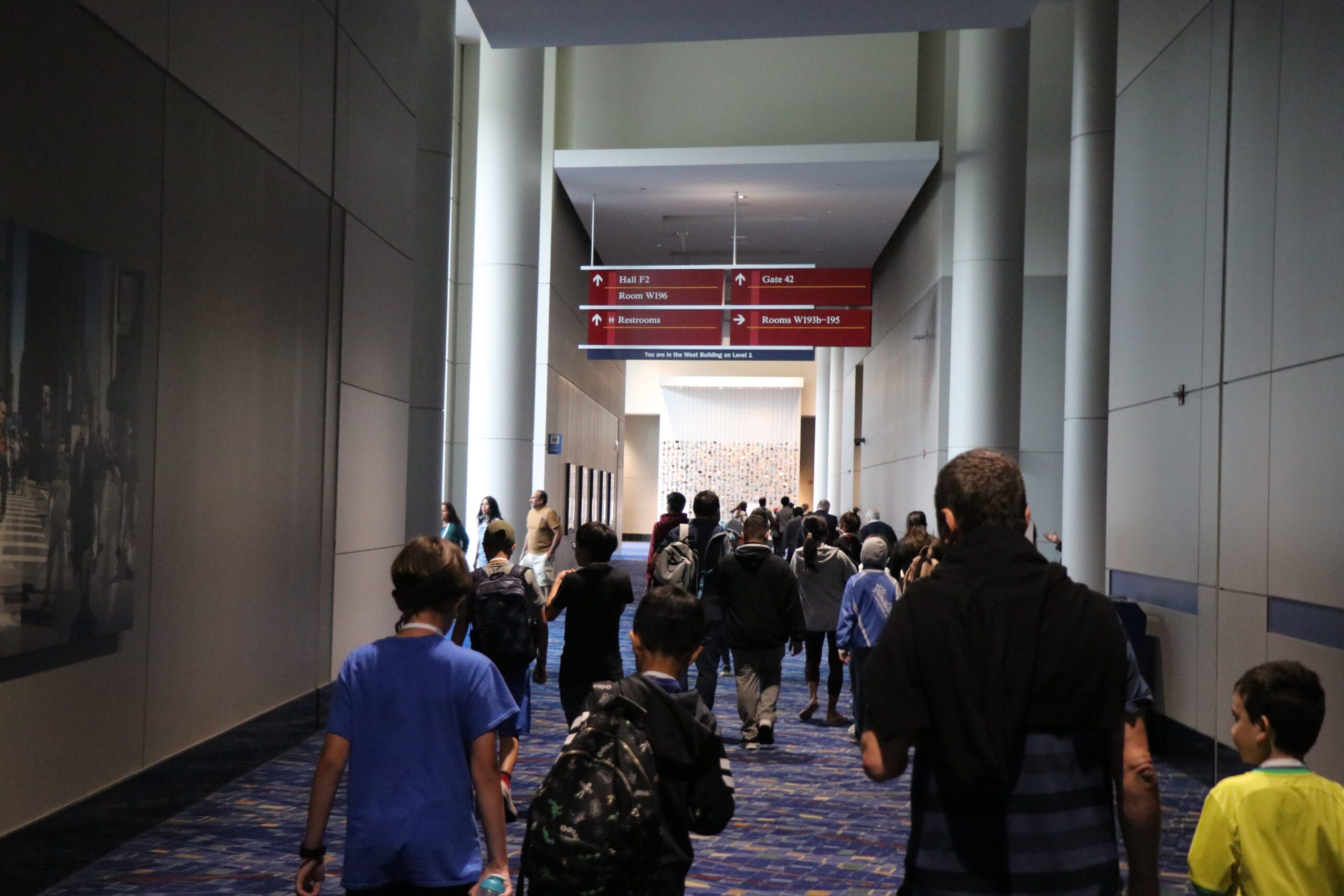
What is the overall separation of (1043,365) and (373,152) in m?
12.5

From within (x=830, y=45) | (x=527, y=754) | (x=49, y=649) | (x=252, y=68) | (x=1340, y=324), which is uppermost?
(x=830, y=45)

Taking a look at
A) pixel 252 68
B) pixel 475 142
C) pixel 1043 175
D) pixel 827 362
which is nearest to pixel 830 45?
pixel 1043 175

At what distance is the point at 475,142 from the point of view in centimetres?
2027

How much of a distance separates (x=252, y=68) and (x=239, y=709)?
A: 3707 mm

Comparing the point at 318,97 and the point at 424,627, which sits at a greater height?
the point at 318,97

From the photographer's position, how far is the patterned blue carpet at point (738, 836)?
5.48 meters

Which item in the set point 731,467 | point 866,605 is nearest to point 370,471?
point 866,605

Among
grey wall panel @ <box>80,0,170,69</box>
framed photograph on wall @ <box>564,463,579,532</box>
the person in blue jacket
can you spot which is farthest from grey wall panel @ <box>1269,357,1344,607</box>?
framed photograph on wall @ <box>564,463,579,532</box>

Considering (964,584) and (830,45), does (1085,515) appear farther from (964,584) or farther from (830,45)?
(964,584)

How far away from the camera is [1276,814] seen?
116 inches

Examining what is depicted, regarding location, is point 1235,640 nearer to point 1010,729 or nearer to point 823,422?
point 1010,729

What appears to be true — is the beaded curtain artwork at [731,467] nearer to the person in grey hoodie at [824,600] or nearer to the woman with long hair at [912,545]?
the person in grey hoodie at [824,600]

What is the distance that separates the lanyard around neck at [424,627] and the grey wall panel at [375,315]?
6.22 metres

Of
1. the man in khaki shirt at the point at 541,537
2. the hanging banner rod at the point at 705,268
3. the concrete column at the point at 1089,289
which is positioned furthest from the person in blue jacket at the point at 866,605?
the hanging banner rod at the point at 705,268
